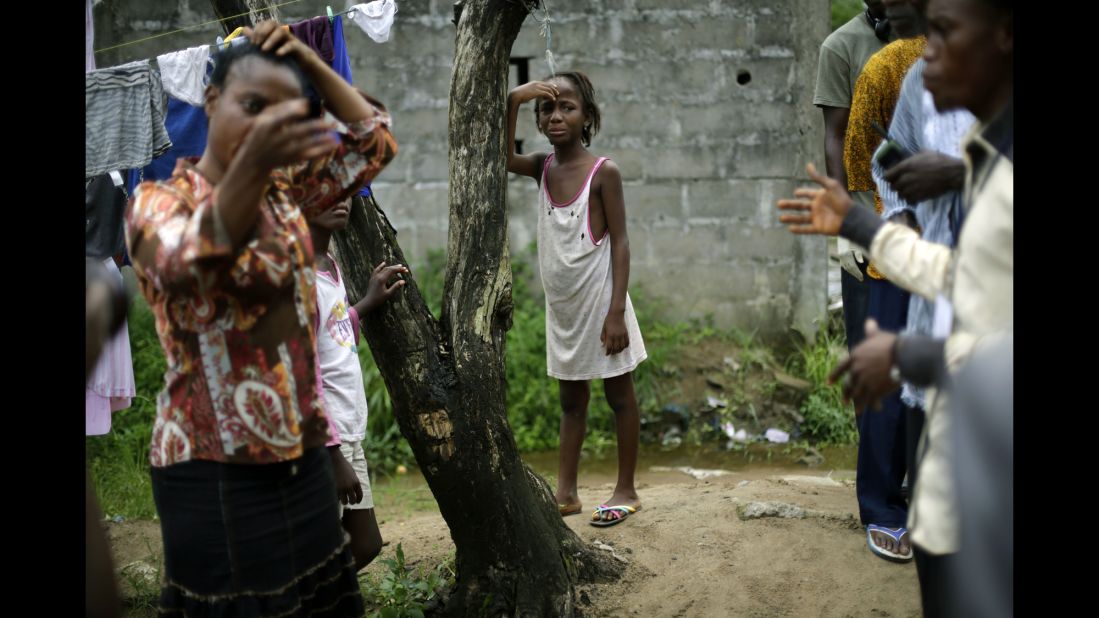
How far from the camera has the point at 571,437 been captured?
14.7 ft

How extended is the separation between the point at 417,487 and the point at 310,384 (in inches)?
145

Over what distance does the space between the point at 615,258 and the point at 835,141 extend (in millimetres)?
988

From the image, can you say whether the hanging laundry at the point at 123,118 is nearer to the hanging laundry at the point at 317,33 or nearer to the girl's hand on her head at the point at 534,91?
the hanging laundry at the point at 317,33

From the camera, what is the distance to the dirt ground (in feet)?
11.7

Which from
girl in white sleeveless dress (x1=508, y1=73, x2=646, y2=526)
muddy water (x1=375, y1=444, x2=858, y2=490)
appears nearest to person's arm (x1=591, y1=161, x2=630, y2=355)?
girl in white sleeveless dress (x1=508, y1=73, x2=646, y2=526)

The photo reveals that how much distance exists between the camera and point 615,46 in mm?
6871

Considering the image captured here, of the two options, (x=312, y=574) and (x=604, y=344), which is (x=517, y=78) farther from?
(x=312, y=574)

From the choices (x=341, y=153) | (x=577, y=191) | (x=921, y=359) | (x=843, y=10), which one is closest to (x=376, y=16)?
(x=577, y=191)

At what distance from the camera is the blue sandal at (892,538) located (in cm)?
371

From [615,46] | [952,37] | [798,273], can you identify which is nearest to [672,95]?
[615,46]

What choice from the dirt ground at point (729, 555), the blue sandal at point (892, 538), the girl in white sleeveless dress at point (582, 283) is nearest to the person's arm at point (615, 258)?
the girl in white sleeveless dress at point (582, 283)

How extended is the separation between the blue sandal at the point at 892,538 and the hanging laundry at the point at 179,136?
2907 mm

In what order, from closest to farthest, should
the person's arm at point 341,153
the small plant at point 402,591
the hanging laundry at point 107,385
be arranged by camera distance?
the person's arm at point 341,153 < the small plant at point 402,591 < the hanging laundry at point 107,385

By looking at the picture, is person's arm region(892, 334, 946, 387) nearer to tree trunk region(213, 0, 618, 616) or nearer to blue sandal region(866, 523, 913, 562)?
tree trunk region(213, 0, 618, 616)
